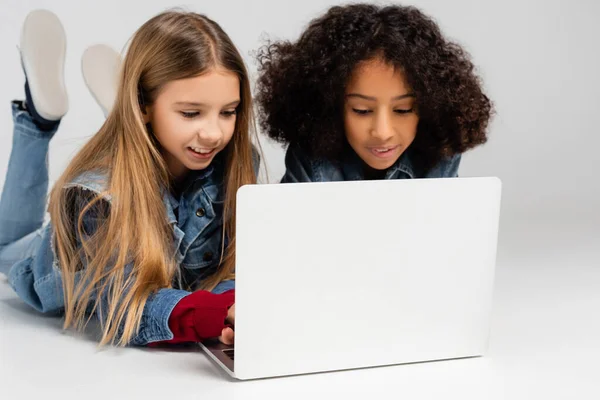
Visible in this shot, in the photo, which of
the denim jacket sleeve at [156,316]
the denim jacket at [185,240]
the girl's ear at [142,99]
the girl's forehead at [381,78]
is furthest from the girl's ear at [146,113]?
the girl's forehead at [381,78]

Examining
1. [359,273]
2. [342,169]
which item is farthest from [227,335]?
[342,169]

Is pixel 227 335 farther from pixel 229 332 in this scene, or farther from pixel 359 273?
pixel 359 273

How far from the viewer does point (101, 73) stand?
2.51m

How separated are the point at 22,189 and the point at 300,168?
64 cm

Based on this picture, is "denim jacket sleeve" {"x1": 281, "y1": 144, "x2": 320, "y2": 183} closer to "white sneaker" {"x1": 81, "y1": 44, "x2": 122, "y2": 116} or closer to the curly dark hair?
the curly dark hair

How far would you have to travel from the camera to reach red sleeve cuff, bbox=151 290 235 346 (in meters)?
1.81

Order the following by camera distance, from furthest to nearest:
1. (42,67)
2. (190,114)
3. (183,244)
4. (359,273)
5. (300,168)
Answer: (42,67) → (300,168) → (183,244) → (190,114) → (359,273)

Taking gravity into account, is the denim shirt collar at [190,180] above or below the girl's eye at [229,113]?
below

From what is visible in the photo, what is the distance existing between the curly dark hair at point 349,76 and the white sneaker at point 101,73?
461 millimetres

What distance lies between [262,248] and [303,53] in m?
0.58

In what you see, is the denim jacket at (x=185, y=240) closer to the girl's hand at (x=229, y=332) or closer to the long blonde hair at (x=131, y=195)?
the long blonde hair at (x=131, y=195)

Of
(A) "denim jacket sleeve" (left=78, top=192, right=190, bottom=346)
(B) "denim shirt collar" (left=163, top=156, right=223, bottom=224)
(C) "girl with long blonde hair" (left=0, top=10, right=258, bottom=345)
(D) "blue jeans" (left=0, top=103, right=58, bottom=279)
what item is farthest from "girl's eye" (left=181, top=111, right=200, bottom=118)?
(D) "blue jeans" (left=0, top=103, right=58, bottom=279)

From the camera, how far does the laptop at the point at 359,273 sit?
65.3 inches

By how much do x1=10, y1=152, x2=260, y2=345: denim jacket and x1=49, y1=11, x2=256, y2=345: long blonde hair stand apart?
0.03 m
